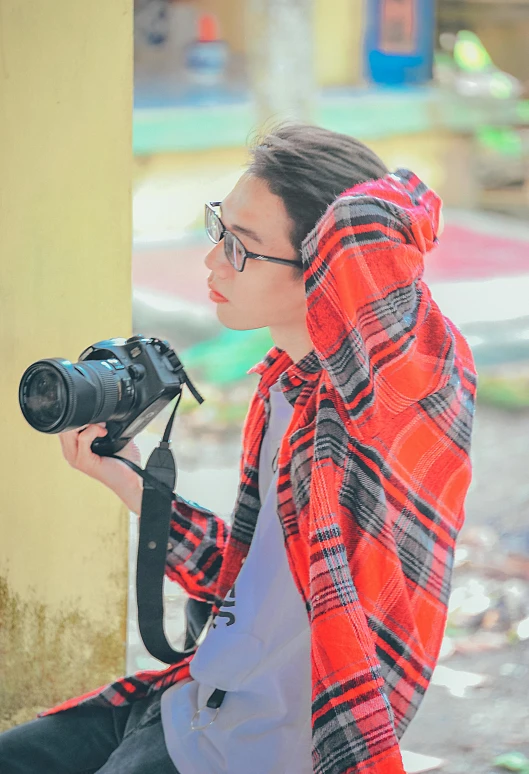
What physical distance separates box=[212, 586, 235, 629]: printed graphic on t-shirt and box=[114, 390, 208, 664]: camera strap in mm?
109

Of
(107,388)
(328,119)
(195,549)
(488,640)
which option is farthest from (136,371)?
(328,119)

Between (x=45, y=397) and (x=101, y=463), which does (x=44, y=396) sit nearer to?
(x=45, y=397)

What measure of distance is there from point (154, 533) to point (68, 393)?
0.31m

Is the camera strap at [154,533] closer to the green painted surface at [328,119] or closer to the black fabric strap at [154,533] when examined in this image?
the black fabric strap at [154,533]

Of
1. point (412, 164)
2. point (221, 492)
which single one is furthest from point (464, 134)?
point (221, 492)

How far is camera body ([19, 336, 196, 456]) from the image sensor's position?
1491 mm

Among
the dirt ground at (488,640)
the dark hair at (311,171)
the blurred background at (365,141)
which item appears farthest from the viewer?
the blurred background at (365,141)

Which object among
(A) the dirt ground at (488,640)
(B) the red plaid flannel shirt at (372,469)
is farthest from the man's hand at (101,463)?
(A) the dirt ground at (488,640)

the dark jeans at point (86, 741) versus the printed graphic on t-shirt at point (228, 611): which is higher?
the printed graphic on t-shirt at point (228, 611)

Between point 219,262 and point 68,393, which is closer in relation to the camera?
point 68,393

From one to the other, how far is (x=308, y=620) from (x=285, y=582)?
7 cm

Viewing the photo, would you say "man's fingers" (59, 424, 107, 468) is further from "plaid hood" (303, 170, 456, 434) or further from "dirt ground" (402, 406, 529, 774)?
"dirt ground" (402, 406, 529, 774)

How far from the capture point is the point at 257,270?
1634 millimetres

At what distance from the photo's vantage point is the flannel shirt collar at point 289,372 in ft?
5.31
